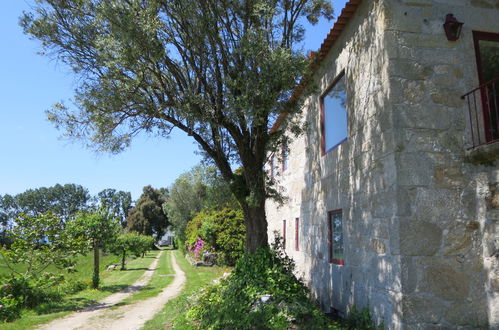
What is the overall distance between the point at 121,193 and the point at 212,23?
82406mm

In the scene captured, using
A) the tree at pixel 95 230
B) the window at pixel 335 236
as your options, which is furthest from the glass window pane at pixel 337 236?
the tree at pixel 95 230

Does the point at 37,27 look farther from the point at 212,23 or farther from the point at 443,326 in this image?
the point at 443,326

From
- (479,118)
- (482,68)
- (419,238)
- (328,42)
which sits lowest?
(419,238)

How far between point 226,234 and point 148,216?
35.9 metres

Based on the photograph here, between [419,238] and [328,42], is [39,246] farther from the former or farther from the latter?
[419,238]

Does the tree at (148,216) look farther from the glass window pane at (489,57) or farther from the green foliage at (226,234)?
the glass window pane at (489,57)

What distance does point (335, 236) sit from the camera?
7.27 meters

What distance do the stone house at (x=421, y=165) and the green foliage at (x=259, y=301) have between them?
958mm

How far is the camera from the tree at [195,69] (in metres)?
6.85

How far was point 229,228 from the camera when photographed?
17.1 metres

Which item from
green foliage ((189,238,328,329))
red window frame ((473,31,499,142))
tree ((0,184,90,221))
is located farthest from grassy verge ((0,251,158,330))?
tree ((0,184,90,221))

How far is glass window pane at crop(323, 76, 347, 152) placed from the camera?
692 centimetres

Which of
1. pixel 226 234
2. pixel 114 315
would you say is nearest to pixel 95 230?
pixel 114 315

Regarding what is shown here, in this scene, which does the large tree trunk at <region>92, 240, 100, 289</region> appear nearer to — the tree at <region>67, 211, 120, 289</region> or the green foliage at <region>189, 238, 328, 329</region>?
the tree at <region>67, 211, 120, 289</region>
